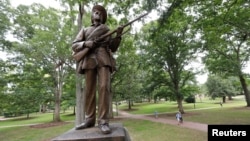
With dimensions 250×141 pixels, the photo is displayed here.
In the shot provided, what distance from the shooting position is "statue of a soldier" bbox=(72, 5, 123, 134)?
362 centimetres

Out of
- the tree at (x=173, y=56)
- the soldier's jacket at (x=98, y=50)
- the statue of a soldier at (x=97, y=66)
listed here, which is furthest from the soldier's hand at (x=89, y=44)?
the tree at (x=173, y=56)

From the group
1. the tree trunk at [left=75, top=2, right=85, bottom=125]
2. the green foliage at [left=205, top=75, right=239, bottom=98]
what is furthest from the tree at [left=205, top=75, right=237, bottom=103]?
the tree trunk at [left=75, top=2, right=85, bottom=125]

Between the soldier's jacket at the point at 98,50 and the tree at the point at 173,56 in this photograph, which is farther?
the tree at the point at 173,56

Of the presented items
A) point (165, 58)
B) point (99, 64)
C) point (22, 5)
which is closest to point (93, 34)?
point (99, 64)

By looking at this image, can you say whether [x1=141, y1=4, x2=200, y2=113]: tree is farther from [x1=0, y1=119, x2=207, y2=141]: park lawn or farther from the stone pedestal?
the stone pedestal

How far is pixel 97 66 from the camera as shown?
3.80 metres

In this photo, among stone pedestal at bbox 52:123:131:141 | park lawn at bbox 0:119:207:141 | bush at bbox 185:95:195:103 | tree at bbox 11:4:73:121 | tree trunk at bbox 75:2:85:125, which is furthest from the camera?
bush at bbox 185:95:195:103

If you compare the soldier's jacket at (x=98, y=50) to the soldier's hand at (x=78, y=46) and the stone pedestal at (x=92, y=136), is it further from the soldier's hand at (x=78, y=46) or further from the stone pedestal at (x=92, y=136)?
the stone pedestal at (x=92, y=136)

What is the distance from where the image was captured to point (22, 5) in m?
22.1

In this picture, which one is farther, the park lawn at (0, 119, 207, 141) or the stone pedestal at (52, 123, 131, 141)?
the park lawn at (0, 119, 207, 141)

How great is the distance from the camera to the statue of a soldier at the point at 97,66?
3.62 meters

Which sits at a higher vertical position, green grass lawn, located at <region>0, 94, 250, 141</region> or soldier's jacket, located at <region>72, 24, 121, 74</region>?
soldier's jacket, located at <region>72, 24, 121, 74</region>

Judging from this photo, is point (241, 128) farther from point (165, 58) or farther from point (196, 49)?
point (165, 58)

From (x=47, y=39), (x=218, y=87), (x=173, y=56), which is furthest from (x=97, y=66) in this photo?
(x=218, y=87)
